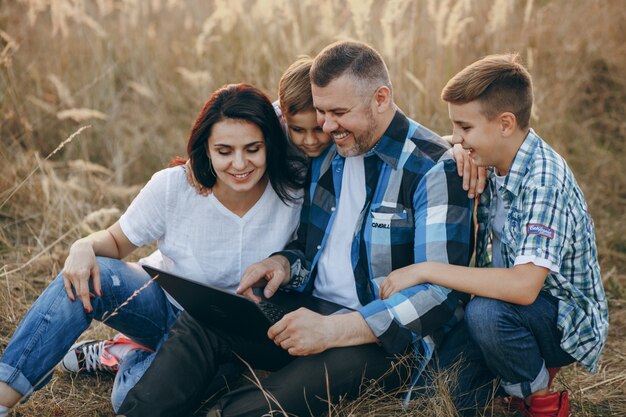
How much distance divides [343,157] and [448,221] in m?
0.53

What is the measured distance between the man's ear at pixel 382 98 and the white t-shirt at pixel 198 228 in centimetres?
58

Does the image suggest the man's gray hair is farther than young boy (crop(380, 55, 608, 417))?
Yes

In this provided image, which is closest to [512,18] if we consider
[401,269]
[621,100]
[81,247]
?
[621,100]

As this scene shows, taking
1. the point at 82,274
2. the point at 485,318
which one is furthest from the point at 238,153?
the point at 485,318

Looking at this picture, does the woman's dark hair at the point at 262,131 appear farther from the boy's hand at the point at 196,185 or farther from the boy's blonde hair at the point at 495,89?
the boy's blonde hair at the point at 495,89

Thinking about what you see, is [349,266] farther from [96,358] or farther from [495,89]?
[96,358]

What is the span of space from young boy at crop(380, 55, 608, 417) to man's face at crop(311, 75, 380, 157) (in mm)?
318

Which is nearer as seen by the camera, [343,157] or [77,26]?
[343,157]

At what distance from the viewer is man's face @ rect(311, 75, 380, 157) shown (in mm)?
2732

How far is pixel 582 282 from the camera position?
261cm

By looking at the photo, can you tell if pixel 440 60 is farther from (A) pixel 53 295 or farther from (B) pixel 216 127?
(A) pixel 53 295

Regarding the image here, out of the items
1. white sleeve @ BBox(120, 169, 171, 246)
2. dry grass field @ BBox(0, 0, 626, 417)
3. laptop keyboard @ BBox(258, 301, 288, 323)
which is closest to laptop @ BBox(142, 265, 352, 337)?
laptop keyboard @ BBox(258, 301, 288, 323)

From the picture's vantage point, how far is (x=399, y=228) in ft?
9.07

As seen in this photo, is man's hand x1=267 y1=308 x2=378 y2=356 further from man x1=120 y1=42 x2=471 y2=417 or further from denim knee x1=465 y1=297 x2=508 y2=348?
denim knee x1=465 y1=297 x2=508 y2=348
